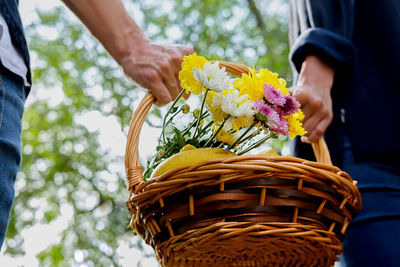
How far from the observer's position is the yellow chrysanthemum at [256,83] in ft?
3.12

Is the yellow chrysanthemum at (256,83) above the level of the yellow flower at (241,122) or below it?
above

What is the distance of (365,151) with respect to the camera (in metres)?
1.17

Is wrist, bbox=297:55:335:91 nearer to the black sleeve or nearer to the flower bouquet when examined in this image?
the black sleeve

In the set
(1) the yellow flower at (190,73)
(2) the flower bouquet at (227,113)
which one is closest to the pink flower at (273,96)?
(2) the flower bouquet at (227,113)

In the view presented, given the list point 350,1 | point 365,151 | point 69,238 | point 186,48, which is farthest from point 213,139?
point 69,238

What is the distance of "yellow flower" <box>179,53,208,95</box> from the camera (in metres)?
0.93

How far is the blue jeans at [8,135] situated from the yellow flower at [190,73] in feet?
1.08

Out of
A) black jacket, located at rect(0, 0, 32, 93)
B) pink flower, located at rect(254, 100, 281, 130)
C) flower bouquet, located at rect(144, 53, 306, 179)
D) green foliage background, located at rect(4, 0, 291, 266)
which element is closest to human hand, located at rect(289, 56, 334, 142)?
flower bouquet, located at rect(144, 53, 306, 179)

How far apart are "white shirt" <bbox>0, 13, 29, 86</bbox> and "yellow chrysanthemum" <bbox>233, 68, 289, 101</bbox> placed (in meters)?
0.43

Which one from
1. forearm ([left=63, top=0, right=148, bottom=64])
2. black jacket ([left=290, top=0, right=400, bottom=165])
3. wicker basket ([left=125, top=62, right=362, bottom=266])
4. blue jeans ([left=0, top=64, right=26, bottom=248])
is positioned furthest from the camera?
black jacket ([left=290, top=0, right=400, bottom=165])

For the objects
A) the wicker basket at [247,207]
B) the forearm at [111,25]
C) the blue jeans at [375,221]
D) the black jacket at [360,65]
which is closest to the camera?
the wicker basket at [247,207]

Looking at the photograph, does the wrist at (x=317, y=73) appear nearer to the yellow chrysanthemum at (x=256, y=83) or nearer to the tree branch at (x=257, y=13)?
the yellow chrysanthemum at (x=256, y=83)

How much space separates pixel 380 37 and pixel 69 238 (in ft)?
17.3

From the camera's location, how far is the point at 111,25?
0.91 metres
